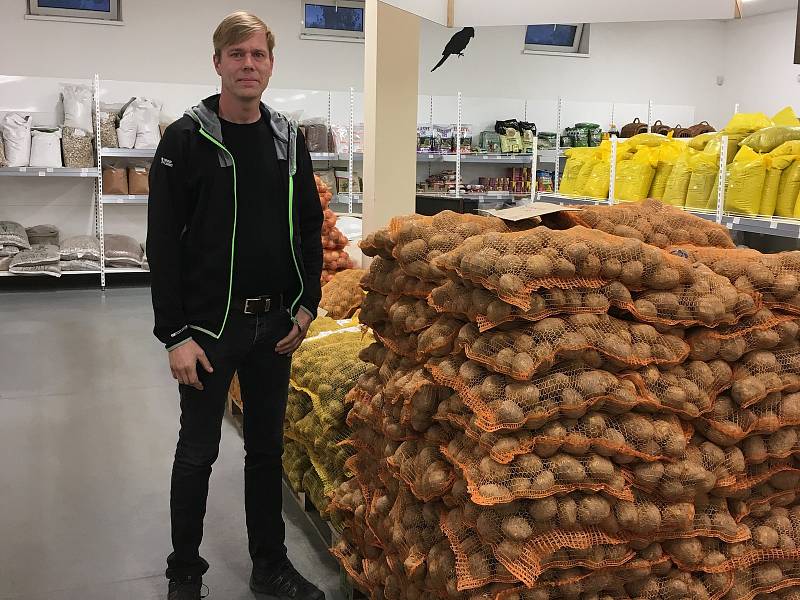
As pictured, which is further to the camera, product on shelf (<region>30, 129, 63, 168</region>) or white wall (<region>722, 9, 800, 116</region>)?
white wall (<region>722, 9, 800, 116</region>)

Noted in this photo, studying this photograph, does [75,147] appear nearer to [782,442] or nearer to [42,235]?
[42,235]

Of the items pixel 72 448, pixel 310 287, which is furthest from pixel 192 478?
pixel 72 448

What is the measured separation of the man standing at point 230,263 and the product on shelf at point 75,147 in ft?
20.4

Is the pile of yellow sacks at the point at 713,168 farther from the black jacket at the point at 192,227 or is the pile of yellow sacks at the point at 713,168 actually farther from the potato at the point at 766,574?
the black jacket at the point at 192,227

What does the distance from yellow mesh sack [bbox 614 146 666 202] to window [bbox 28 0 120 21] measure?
5.99m

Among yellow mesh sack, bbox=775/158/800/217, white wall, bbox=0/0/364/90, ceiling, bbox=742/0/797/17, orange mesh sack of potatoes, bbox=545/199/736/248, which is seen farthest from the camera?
white wall, bbox=0/0/364/90

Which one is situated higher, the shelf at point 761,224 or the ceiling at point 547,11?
the ceiling at point 547,11

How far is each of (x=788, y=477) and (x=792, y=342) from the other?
1.02 feet

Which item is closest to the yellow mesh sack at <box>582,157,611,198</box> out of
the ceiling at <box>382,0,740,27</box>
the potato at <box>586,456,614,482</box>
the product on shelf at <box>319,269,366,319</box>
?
the product on shelf at <box>319,269,366,319</box>

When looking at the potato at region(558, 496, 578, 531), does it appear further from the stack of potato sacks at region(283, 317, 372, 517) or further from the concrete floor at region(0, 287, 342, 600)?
the concrete floor at region(0, 287, 342, 600)

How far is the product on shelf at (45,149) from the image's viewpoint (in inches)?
306

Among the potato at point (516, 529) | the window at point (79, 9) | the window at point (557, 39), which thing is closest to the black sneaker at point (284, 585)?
the potato at point (516, 529)

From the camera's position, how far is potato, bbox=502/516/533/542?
1574 millimetres

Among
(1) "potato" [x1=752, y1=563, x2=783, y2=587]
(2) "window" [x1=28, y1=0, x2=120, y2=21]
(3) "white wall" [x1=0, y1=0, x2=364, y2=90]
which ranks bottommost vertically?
(1) "potato" [x1=752, y1=563, x2=783, y2=587]
